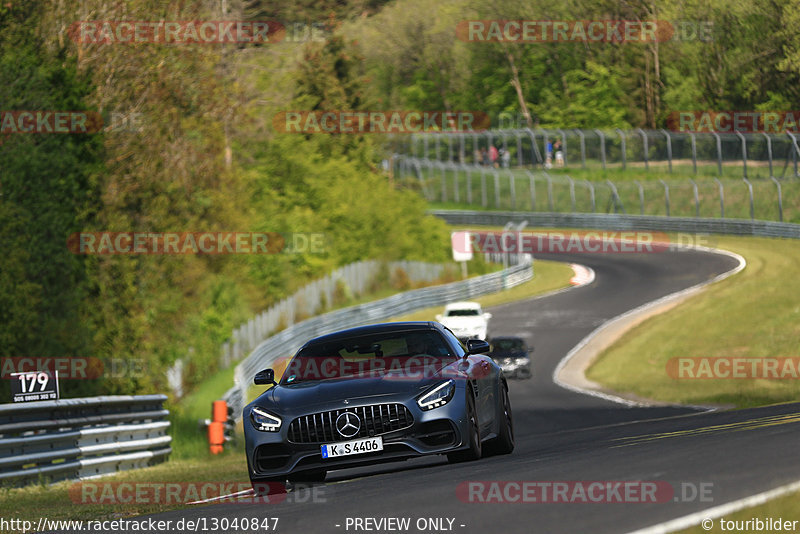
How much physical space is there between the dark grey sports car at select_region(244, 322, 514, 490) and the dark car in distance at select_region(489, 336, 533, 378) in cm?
2189

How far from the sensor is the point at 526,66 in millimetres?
112438

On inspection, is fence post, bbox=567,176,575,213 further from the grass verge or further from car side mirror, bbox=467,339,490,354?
car side mirror, bbox=467,339,490,354

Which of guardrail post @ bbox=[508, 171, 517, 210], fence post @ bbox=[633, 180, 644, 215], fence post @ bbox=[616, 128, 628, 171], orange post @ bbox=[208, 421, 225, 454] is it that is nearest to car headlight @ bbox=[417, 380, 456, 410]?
orange post @ bbox=[208, 421, 225, 454]

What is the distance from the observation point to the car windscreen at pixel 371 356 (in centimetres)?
1174

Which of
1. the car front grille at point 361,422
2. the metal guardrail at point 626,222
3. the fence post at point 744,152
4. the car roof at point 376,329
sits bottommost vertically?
the metal guardrail at point 626,222

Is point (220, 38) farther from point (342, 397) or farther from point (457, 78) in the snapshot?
point (457, 78)

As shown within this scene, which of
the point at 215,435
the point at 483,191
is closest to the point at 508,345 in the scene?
the point at 215,435

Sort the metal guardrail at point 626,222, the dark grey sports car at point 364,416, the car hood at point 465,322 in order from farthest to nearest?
the metal guardrail at point 626,222 < the car hood at point 465,322 < the dark grey sports car at point 364,416

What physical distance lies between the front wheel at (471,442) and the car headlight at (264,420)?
1.57 m

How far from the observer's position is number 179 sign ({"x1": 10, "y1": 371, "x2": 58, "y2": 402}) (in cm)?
1469

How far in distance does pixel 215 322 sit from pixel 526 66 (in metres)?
75.5

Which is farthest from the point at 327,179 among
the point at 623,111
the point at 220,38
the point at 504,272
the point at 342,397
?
the point at 342,397

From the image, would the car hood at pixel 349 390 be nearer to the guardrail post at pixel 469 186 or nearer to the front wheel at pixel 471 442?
the front wheel at pixel 471 442

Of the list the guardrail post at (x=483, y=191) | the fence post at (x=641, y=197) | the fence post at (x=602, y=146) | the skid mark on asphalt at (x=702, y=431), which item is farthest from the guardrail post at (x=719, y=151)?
the skid mark on asphalt at (x=702, y=431)
